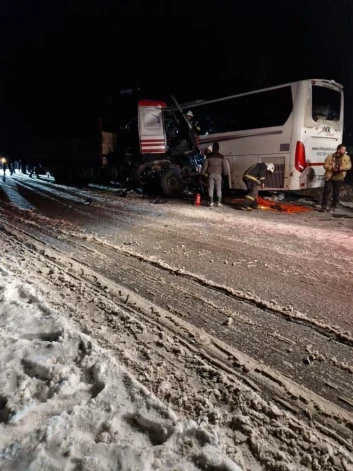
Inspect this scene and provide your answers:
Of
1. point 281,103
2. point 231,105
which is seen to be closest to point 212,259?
point 281,103

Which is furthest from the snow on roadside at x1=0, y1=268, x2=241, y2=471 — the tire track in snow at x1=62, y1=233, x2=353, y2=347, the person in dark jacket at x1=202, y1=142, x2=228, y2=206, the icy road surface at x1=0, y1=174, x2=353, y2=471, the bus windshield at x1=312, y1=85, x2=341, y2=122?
the bus windshield at x1=312, y1=85, x2=341, y2=122

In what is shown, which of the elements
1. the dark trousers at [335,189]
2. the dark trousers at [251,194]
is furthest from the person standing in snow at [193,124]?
the dark trousers at [335,189]

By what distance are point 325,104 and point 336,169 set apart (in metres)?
2.07

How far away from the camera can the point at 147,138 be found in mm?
11789

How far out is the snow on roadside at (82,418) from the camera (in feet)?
5.38

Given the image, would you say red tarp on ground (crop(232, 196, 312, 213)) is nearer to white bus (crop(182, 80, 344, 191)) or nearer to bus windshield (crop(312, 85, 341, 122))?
white bus (crop(182, 80, 344, 191))

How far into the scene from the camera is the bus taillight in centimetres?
872

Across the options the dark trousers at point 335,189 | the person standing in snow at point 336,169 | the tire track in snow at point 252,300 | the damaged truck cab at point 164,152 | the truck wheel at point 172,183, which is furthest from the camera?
the damaged truck cab at point 164,152

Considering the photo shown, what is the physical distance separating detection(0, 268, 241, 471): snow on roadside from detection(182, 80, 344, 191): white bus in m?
7.90

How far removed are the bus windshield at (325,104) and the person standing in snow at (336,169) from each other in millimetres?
1305

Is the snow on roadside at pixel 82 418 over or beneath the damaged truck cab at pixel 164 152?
beneath

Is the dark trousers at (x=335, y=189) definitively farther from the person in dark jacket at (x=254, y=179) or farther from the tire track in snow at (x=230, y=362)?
the tire track in snow at (x=230, y=362)

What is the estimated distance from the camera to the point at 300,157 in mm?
8781

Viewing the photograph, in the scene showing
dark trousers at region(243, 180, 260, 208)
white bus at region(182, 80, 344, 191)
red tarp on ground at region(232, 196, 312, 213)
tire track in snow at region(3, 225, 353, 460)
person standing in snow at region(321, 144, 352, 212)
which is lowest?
tire track in snow at region(3, 225, 353, 460)
